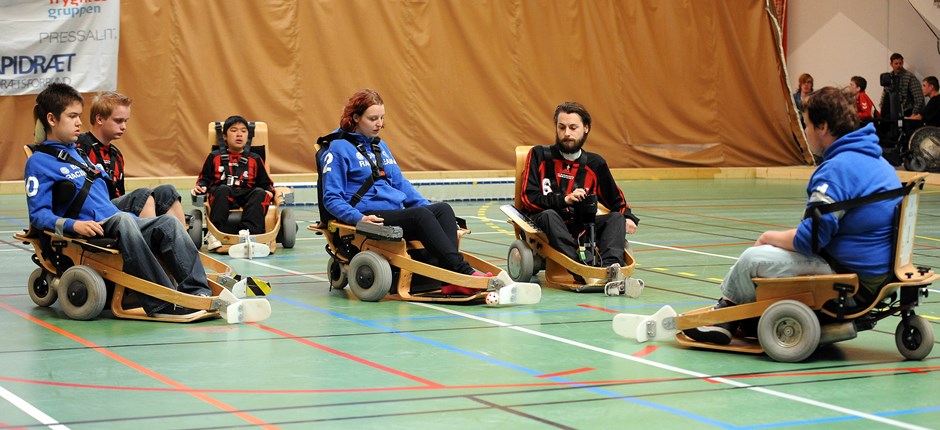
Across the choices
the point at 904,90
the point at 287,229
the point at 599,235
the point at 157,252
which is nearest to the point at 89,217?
the point at 157,252

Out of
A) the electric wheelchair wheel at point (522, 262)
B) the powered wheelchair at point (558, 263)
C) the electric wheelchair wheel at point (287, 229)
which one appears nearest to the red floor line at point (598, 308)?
the powered wheelchair at point (558, 263)

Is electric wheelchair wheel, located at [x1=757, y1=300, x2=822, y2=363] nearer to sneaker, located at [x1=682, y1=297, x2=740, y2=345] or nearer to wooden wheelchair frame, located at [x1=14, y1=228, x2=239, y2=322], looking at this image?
sneaker, located at [x1=682, y1=297, x2=740, y2=345]

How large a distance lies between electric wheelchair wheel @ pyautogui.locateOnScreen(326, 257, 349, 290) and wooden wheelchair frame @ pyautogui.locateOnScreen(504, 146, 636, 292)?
116 centimetres

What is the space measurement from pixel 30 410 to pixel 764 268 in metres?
3.15

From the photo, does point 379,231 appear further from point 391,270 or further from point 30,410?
point 30,410

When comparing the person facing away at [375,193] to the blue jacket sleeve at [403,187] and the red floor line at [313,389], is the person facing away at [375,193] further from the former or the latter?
the red floor line at [313,389]

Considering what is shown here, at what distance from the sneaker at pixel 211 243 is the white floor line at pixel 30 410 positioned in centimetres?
545

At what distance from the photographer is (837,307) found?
548 centimetres

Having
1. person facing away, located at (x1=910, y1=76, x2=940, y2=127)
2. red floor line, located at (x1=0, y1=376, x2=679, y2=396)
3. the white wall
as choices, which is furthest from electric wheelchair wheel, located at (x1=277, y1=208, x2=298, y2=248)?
the white wall

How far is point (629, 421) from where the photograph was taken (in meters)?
4.50

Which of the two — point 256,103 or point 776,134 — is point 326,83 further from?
point 776,134

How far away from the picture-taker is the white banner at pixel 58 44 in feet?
56.4

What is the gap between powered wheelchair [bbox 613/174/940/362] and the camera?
17.7 feet

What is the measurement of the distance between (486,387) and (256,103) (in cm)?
1424
